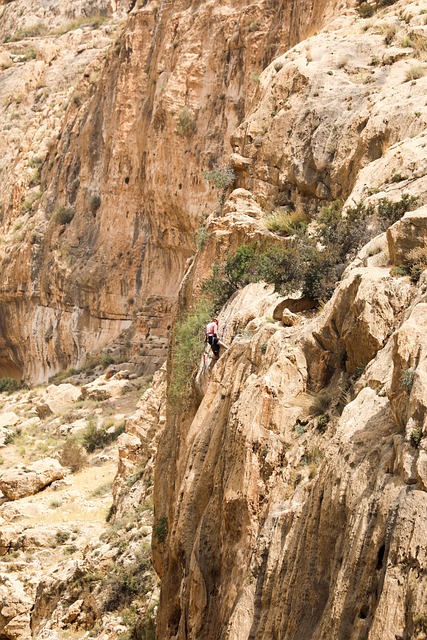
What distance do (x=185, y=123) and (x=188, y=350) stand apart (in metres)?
17.1

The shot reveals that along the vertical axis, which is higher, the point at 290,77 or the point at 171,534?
the point at 290,77

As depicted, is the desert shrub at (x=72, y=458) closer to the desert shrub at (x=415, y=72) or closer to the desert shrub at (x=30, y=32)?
the desert shrub at (x=415, y=72)

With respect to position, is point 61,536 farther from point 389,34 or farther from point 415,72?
point 389,34

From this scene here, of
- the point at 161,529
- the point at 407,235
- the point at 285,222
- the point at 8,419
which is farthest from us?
the point at 8,419

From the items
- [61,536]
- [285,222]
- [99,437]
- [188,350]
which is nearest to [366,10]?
[285,222]

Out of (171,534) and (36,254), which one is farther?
(36,254)

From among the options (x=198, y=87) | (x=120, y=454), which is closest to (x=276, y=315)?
(x=120, y=454)

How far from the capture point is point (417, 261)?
321 inches

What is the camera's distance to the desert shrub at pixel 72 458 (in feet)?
81.1

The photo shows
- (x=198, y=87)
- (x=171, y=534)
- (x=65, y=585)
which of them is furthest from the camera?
(x=198, y=87)

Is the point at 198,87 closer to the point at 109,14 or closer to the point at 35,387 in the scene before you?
the point at 35,387

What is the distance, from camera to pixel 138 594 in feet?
52.1

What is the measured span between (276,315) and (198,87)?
20395 millimetres

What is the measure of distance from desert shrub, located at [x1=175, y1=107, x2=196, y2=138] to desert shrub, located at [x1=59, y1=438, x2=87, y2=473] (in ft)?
35.0
